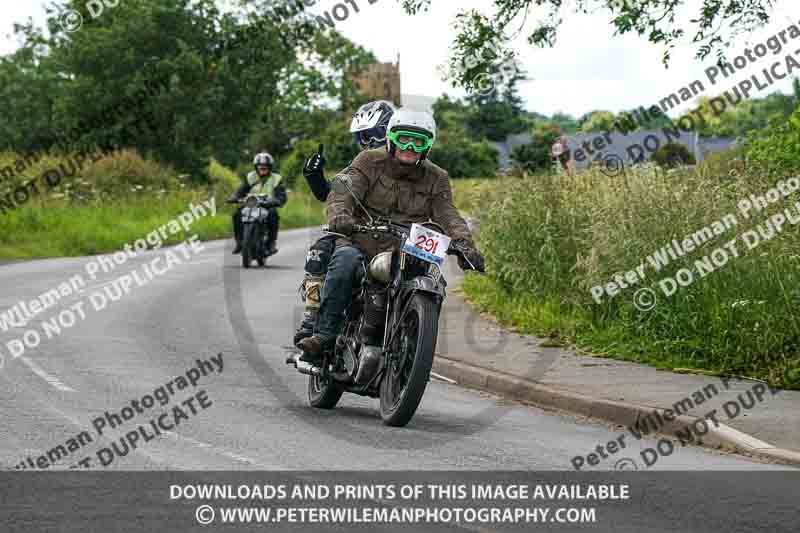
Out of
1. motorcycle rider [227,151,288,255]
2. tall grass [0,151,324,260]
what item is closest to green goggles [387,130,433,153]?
motorcycle rider [227,151,288,255]

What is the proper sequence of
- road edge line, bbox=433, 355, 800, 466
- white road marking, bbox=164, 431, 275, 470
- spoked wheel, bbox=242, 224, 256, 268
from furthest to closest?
spoked wheel, bbox=242, 224, 256, 268, road edge line, bbox=433, 355, 800, 466, white road marking, bbox=164, 431, 275, 470

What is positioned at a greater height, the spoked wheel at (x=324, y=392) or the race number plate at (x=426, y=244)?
the race number plate at (x=426, y=244)

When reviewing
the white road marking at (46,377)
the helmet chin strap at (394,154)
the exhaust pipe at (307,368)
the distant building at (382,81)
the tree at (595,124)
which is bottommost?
the white road marking at (46,377)

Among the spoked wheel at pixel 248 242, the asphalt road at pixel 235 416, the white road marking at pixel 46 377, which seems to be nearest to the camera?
the asphalt road at pixel 235 416

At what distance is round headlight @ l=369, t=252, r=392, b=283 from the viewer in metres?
9.77

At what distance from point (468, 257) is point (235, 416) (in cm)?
201

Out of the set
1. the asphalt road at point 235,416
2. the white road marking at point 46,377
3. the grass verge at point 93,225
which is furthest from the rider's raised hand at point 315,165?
the grass verge at point 93,225

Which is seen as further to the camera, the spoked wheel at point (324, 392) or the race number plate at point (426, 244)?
the spoked wheel at point (324, 392)

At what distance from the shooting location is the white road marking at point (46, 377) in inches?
454

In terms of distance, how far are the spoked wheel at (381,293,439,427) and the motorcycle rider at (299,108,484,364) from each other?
0.64 meters

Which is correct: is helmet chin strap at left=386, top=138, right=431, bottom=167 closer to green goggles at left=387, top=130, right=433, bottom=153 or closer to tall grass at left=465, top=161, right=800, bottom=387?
green goggles at left=387, top=130, right=433, bottom=153

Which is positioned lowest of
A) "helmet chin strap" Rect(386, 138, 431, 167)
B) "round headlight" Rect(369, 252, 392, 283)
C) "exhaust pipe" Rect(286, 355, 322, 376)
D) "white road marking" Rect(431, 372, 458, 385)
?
"white road marking" Rect(431, 372, 458, 385)

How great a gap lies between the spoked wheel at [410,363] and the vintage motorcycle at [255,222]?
16.9m

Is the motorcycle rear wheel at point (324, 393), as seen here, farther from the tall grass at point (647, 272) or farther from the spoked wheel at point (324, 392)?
the tall grass at point (647, 272)
